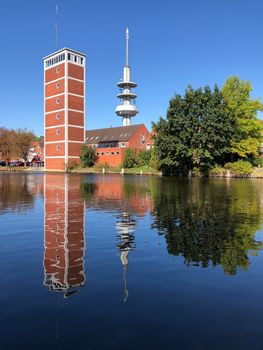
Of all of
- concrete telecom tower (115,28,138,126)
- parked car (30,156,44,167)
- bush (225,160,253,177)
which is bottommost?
bush (225,160,253,177)

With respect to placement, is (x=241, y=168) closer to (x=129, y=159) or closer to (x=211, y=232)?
(x=129, y=159)

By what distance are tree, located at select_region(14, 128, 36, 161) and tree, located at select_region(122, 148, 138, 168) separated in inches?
1488

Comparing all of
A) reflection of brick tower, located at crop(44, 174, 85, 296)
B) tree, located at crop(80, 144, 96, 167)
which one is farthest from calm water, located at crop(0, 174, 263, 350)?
tree, located at crop(80, 144, 96, 167)

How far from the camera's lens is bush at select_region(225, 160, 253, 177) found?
5169 centimetres

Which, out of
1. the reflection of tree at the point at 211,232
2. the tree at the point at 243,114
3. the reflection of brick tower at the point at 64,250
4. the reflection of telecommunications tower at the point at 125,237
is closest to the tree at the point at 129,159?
the tree at the point at 243,114

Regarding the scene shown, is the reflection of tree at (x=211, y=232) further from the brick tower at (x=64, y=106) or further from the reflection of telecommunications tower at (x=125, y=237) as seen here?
the brick tower at (x=64, y=106)

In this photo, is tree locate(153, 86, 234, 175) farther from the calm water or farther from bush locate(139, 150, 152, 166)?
the calm water

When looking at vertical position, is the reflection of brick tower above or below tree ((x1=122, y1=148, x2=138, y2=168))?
below

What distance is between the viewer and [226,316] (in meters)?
4.64

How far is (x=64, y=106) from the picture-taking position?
3179 inches

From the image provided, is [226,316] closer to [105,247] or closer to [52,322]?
[52,322]

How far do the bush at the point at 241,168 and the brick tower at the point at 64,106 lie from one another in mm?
43149

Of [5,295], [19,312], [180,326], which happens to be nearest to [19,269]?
[5,295]

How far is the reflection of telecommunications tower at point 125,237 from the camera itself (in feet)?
23.4
